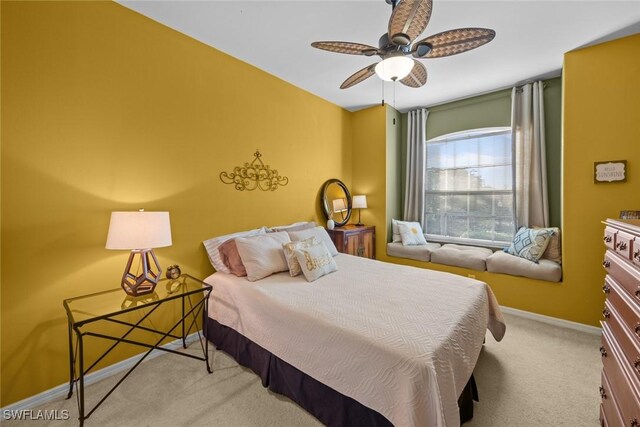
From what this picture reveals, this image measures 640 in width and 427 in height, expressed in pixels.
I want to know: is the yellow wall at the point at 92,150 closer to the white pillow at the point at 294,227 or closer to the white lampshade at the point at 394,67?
the white pillow at the point at 294,227

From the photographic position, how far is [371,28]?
2.20m

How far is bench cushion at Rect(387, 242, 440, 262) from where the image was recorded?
3639 mm

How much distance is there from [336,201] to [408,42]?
8.37ft

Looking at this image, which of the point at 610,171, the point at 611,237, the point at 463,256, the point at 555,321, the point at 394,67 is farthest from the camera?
the point at 463,256

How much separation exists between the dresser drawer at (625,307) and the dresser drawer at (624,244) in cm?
16

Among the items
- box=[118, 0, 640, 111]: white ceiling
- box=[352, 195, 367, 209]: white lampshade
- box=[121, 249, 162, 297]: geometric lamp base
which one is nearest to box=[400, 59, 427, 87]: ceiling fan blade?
box=[118, 0, 640, 111]: white ceiling

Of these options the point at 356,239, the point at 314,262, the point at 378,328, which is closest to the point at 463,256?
the point at 356,239

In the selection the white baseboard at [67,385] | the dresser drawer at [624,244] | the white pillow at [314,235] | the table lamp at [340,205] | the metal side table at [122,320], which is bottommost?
the white baseboard at [67,385]

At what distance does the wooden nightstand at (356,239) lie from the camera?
3.62 metres

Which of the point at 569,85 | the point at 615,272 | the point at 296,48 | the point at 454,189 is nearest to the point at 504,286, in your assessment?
the point at 454,189

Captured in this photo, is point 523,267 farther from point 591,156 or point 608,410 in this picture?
point 608,410

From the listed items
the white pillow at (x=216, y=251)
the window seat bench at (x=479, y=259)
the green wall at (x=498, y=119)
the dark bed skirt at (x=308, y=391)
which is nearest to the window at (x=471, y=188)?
the green wall at (x=498, y=119)

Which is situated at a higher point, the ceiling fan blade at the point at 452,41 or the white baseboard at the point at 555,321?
the ceiling fan blade at the point at 452,41

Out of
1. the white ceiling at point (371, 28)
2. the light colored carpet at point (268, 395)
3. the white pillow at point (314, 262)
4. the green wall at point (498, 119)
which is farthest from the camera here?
the green wall at point (498, 119)
